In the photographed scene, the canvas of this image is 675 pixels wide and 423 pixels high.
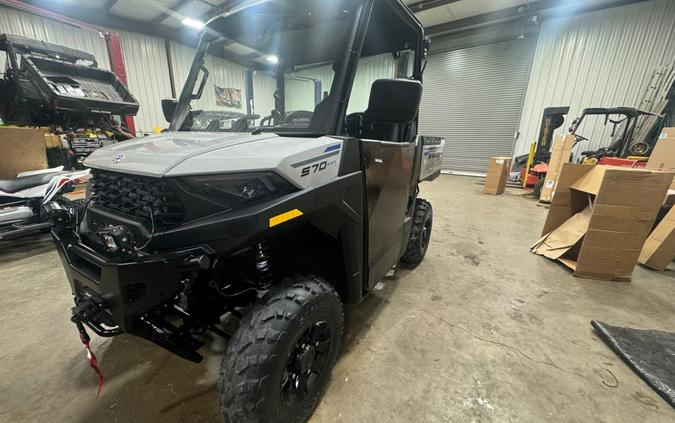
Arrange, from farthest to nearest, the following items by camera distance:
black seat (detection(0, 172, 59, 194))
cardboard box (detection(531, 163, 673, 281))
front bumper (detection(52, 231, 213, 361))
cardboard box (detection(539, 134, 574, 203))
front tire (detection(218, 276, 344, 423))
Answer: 1. cardboard box (detection(539, 134, 574, 203))
2. black seat (detection(0, 172, 59, 194))
3. cardboard box (detection(531, 163, 673, 281))
4. front tire (detection(218, 276, 344, 423))
5. front bumper (detection(52, 231, 213, 361))

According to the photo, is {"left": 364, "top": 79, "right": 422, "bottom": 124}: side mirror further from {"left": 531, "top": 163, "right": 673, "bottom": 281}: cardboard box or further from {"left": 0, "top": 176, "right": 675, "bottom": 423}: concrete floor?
{"left": 531, "top": 163, "right": 673, "bottom": 281}: cardboard box

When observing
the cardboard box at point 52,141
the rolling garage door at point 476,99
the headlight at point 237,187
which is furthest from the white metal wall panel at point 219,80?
the rolling garage door at point 476,99

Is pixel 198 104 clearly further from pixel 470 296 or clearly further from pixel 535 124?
pixel 535 124

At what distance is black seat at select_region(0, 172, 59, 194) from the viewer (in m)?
2.91

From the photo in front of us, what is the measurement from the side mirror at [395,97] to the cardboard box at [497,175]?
20.7ft

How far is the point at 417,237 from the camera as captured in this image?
278cm

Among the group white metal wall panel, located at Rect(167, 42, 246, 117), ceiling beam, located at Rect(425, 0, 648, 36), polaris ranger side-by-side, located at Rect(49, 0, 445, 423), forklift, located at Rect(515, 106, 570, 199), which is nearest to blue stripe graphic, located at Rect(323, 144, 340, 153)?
polaris ranger side-by-side, located at Rect(49, 0, 445, 423)

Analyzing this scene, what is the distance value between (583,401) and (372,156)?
174 cm

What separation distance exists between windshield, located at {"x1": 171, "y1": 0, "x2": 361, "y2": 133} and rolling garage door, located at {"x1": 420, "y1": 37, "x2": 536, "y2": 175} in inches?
362

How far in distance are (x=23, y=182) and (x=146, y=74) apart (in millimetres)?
6993

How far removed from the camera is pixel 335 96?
1.35 m

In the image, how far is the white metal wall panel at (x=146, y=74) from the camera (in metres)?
8.00

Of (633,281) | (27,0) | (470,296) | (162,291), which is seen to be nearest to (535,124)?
(633,281)

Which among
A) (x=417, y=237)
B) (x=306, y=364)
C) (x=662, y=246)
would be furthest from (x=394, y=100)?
(x=662, y=246)
